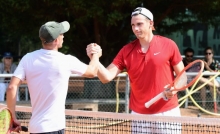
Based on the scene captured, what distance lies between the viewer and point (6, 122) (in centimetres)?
497

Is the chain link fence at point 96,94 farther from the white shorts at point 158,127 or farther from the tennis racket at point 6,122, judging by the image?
the tennis racket at point 6,122

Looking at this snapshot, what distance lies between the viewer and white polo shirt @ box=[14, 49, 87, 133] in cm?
470

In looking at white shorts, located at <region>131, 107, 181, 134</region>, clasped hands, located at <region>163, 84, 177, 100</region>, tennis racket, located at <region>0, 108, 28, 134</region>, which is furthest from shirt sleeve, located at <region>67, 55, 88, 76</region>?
white shorts, located at <region>131, 107, 181, 134</region>

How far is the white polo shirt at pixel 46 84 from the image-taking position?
470 centimetres

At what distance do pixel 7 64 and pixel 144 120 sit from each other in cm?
785

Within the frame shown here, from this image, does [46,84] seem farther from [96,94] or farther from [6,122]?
[96,94]

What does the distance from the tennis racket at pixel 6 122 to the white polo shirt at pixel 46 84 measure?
8.6 inches

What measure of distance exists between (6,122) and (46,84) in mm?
607

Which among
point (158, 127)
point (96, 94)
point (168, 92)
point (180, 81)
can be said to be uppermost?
point (96, 94)

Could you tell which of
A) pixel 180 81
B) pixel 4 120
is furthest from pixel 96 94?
pixel 4 120

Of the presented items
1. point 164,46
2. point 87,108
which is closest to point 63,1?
point 87,108

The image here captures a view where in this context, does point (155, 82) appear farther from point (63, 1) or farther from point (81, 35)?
point (81, 35)

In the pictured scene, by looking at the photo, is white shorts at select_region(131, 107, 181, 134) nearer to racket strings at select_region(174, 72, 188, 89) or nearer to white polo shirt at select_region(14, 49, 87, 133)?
racket strings at select_region(174, 72, 188, 89)

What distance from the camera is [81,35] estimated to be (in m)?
15.1
